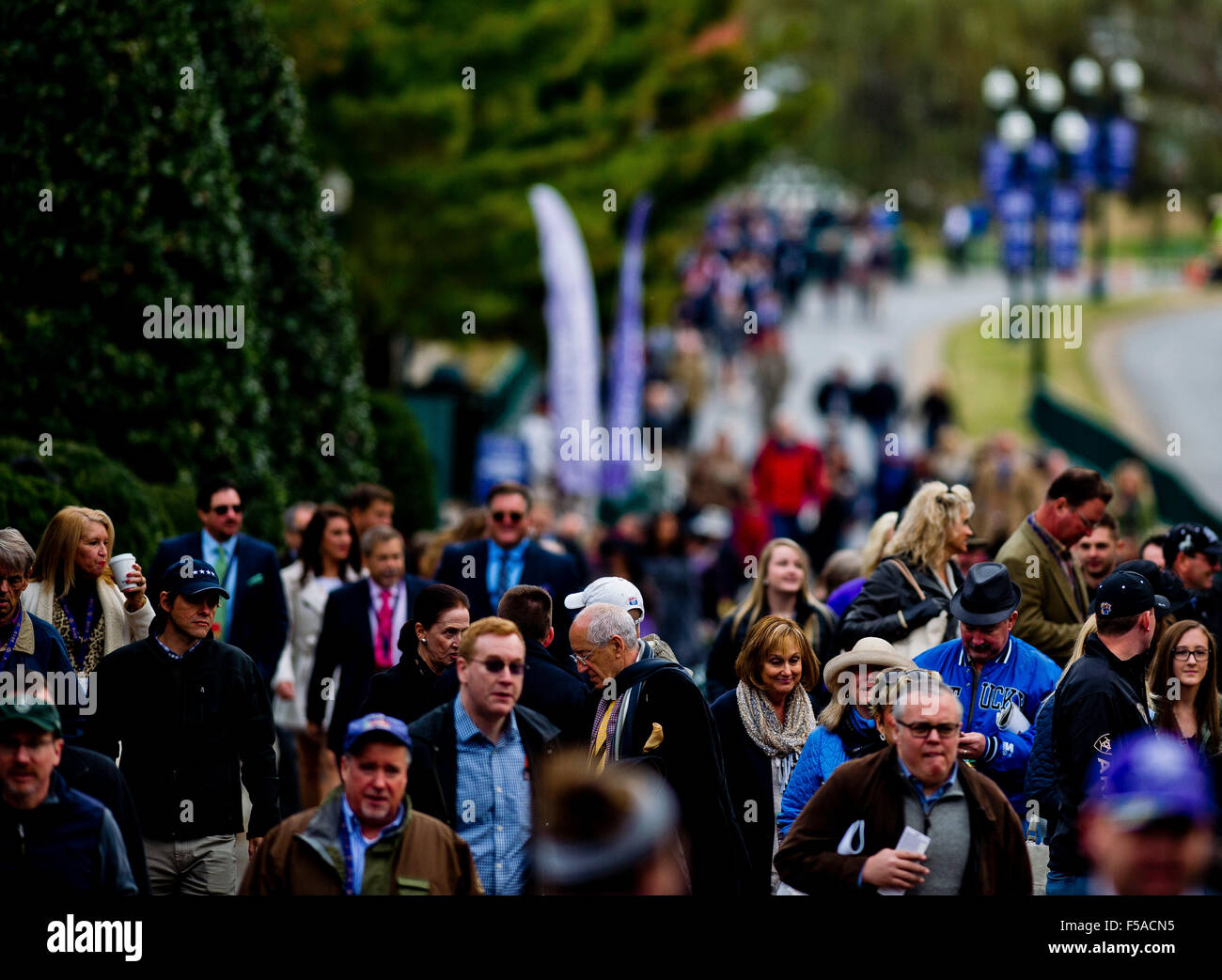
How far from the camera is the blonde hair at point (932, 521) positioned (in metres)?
10.0

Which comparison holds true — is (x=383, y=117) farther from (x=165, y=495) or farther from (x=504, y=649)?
(x=504, y=649)

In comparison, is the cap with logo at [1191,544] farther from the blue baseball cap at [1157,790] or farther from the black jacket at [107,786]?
the blue baseball cap at [1157,790]

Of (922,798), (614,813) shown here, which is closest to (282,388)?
(922,798)

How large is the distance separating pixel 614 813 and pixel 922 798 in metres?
2.44

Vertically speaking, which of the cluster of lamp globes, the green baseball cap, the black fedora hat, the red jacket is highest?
the cluster of lamp globes

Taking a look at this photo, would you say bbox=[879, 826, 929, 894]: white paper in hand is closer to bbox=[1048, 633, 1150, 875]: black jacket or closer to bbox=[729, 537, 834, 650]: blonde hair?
bbox=[1048, 633, 1150, 875]: black jacket

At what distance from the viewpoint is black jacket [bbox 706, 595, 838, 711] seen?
33.9ft

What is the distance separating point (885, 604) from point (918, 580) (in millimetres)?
218

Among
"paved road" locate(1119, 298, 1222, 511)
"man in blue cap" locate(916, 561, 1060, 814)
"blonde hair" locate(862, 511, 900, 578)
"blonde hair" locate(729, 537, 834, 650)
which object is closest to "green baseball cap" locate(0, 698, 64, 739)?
"man in blue cap" locate(916, 561, 1060, 814)

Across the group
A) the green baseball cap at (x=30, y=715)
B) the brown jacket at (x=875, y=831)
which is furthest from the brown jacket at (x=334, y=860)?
the brown jacket at (x=875, y=831)

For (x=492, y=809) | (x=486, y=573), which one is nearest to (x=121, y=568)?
(x=486, y=573)

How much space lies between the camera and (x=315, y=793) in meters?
11.9

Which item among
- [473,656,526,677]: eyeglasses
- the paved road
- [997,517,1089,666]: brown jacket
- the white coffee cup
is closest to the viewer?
[473,656,526,677]: eyeglasses

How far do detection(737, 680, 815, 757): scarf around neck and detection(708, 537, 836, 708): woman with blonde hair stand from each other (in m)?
1.64
